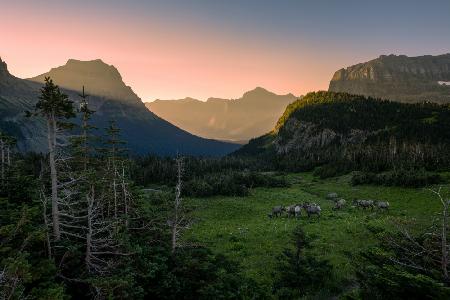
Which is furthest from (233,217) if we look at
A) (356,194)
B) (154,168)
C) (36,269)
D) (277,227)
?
(154,168)

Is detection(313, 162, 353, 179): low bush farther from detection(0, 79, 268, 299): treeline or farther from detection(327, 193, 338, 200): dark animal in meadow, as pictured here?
detection(0, 79, 268, 299): treeline

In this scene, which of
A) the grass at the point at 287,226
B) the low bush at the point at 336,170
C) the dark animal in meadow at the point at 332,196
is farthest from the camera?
the low bush at the point at 336,170

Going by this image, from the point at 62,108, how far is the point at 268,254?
2255 cm

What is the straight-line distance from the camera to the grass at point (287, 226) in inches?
1296

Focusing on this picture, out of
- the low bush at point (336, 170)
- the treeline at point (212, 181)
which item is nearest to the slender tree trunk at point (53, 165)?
the treeline at point (212, 181)

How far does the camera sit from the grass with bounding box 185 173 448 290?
32906 millimetres

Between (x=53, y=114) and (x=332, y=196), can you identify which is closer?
(x=53, y=114)

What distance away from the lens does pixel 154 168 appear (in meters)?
126

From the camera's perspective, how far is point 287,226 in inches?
1810

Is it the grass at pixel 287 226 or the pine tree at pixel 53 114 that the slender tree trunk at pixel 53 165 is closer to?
the pine tree at pixel 53 114

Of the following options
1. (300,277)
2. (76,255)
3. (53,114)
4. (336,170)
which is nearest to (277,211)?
(300,277)

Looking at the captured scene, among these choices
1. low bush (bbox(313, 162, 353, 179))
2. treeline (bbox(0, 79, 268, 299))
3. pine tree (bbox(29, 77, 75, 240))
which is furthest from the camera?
low bush (bbox(313, 162, 353, 179))

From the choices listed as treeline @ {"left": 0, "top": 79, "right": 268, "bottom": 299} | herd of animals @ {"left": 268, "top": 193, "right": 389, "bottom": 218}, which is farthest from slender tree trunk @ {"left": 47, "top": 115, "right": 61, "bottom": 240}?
herd of animals @ {"left": 268, "top": 193, "right": 389, "bottom": 218}

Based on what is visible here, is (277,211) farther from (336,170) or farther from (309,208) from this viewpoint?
(336,170)
